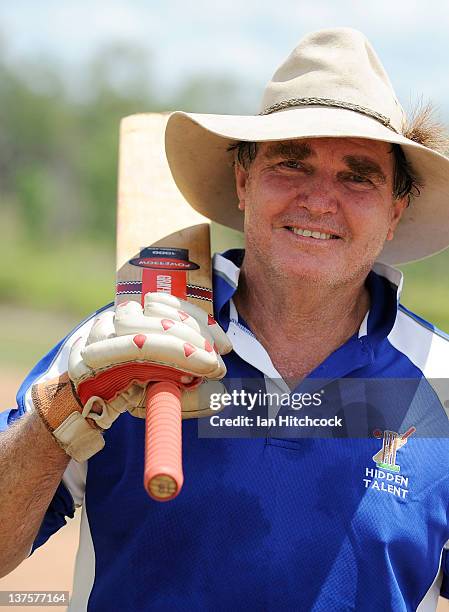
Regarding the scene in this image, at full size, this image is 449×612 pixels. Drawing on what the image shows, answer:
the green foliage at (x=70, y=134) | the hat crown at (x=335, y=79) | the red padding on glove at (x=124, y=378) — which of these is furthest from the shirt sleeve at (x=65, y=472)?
the green foliage at (x=70, y=134)

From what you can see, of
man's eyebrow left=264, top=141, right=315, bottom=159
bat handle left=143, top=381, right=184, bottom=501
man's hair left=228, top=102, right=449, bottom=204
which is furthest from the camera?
man's hair left=228, top=102, right=449, bottom=204

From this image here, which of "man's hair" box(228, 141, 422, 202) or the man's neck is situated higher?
"man's hair" box(228, 141, 422, 202)

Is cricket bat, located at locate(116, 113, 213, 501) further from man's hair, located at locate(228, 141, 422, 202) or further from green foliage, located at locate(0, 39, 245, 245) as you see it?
green foliage, located at locate(0, 39, 245, 245)

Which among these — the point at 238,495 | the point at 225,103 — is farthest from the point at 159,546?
the point at 225,103

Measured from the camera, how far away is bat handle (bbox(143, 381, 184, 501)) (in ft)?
4.99

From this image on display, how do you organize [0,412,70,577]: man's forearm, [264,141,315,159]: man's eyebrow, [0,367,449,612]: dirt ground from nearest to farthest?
[0,412,70,577]: man's forearm, [264,141,315,159]: man's eyebrow, [0,367,449,612]: dirt ground

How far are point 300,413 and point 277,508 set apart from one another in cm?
23

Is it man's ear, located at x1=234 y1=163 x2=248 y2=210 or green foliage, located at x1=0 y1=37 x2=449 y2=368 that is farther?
green foliage, located at x1=0 y1=37 x2=449 y2=368

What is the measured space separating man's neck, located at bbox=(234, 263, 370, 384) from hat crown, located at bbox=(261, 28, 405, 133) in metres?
0.44

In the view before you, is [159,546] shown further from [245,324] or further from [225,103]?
[225,103]

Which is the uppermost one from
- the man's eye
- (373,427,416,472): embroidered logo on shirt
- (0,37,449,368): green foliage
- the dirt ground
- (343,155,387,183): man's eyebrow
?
(0,37,449,368): green foliage

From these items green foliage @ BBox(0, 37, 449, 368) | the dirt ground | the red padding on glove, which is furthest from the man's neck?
green foliage @ BBox(0, 37, 449, 368)

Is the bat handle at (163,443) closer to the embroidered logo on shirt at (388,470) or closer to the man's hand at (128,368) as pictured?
the man's hand at (128,368)

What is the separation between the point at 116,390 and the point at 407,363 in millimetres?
834
